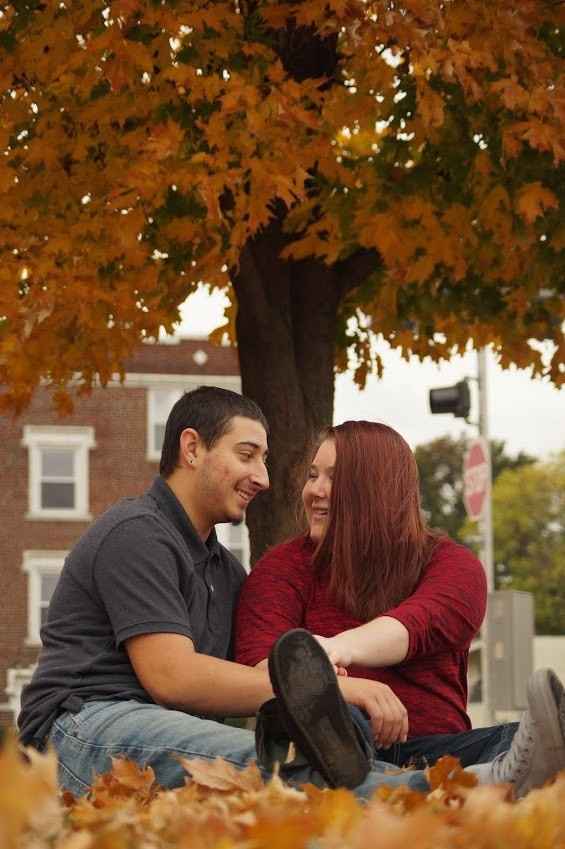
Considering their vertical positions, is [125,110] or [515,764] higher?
[125,110]

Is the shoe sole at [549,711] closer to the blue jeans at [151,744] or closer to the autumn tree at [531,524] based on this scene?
the blue jeans at [151,744]

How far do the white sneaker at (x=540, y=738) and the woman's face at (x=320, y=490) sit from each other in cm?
150

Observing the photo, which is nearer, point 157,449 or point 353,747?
point 353,747

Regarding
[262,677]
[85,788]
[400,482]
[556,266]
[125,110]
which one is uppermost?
[125,110]

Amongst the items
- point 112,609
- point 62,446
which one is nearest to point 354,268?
point 112,609

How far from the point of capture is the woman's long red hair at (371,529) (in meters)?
5.09

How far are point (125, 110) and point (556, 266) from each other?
8.28 ft

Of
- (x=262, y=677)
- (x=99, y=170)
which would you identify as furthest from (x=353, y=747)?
(x=99, y=170)

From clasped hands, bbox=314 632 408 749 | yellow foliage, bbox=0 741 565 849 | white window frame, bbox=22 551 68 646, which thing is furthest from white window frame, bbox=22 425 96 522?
yellow foliage, bbox=0 741 565 849

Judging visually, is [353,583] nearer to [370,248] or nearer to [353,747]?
[353,747]

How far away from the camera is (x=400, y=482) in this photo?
5211mm

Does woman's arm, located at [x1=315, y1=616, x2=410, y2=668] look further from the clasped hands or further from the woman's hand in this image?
the clasped hands

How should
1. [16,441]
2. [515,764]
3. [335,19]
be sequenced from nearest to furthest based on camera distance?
[515,764]
[335,19]
[16,441]

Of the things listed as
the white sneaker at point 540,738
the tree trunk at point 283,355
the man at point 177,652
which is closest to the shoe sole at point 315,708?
the man at point 177,652
